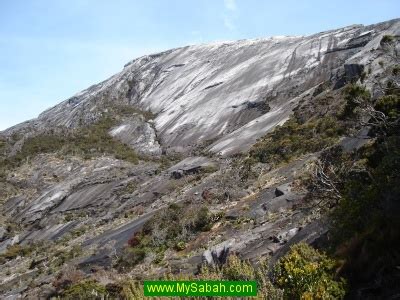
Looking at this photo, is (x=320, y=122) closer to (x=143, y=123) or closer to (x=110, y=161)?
(x=110, y=161)

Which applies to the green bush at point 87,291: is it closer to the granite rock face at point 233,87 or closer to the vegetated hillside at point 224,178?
the vegetated hillside at point 224,178

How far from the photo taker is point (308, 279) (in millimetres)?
9625

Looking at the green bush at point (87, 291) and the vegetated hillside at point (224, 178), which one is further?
the green bush at point (87, 291)

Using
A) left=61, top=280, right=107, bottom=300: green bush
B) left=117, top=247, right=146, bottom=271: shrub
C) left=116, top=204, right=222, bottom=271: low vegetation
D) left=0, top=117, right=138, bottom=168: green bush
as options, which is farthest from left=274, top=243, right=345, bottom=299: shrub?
left=0, top=117, right=138, bottom=168: green bush

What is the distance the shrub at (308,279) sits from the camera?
9.26m

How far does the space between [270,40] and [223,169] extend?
A: 1892 inches

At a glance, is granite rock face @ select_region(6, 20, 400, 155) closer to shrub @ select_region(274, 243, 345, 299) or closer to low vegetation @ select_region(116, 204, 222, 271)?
low vegetation @ select_region(116, 204, 222, 271)

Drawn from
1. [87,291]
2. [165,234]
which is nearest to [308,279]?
[87,291]

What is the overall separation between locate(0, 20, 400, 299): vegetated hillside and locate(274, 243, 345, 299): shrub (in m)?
0.03

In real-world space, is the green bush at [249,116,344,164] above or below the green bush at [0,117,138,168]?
below

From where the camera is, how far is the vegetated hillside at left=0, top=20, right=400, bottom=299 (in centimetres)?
1212

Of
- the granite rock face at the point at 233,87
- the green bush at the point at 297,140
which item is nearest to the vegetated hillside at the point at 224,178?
the green bush at the point at 297,140

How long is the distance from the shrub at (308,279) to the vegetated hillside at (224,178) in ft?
0.10

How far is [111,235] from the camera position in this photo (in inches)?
1351
